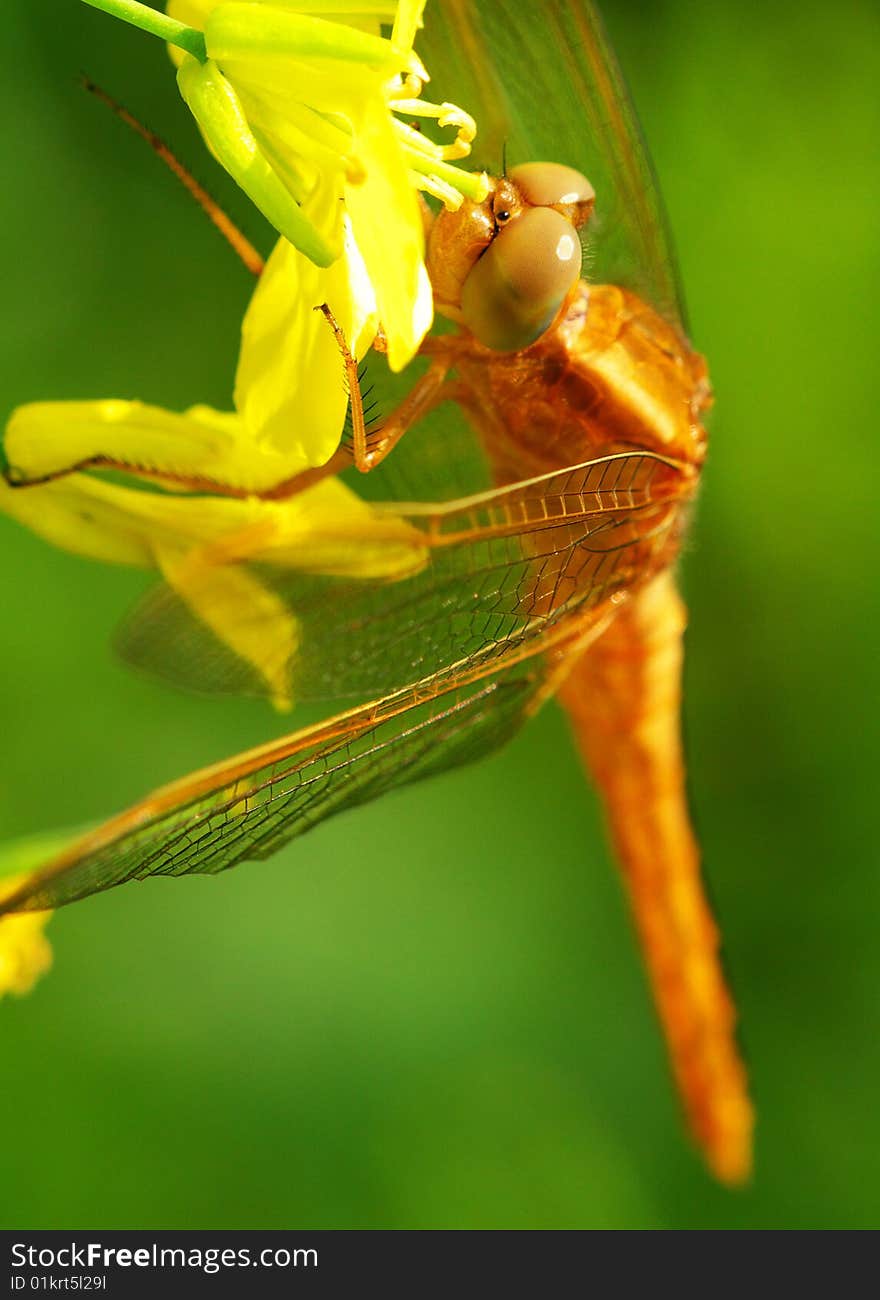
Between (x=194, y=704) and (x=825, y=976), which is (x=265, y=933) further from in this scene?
(x=825, y=976)

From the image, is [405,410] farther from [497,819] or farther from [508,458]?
[497,819]

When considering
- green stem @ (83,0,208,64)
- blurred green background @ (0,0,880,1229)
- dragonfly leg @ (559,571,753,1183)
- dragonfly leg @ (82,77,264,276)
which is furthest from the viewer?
blurred green background @ (0,0,880,1229)

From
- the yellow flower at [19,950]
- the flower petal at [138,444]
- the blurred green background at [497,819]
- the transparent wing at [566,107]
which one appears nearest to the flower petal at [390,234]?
the flower petal at [138,444]

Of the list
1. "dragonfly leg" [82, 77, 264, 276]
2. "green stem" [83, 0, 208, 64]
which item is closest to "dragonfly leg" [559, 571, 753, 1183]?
"dragonfly leg" [82, 77, 264, 276]

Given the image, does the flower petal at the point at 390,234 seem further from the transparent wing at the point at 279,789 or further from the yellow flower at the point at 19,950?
the yellow flower at the point at 19,950

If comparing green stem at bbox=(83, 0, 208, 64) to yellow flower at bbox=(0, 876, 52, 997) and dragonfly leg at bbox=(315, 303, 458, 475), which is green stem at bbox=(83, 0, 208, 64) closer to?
dragonfly leg at bbox=(315, 303, 458, 475)

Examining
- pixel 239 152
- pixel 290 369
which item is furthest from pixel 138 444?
pixel 239 152

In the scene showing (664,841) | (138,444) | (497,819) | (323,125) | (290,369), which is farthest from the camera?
(497,819)
